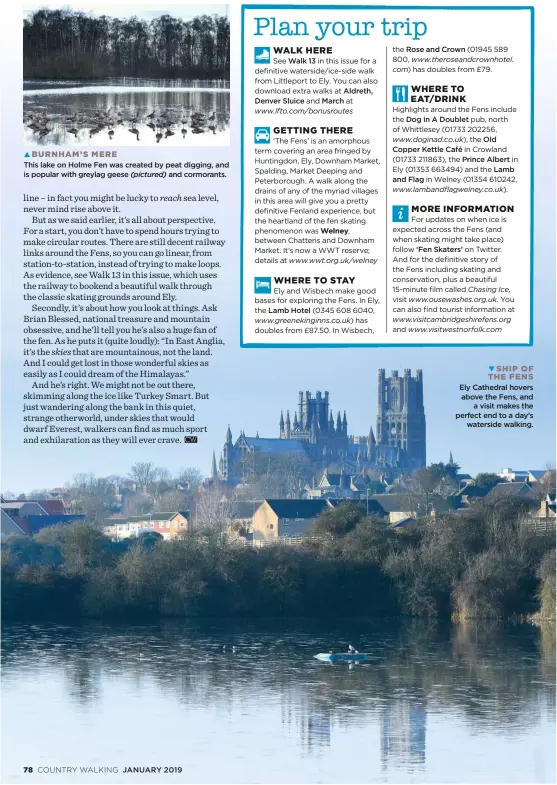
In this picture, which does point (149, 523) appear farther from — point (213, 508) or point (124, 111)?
point (124, 111)

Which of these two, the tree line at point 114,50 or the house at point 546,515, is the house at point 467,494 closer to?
the house at point 546,515

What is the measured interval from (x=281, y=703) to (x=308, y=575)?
14.4 metres

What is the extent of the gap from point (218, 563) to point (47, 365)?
19235 millimetres

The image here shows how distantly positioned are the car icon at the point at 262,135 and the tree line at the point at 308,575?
19.1 metres

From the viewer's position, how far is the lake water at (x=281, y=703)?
13.6m

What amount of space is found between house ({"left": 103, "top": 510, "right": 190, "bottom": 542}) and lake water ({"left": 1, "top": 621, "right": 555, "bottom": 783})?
2199 cm

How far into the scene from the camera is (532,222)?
13172 millimetres

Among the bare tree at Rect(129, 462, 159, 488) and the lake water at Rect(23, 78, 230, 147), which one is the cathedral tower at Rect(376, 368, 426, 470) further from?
the lake water at Rect(23, 78, 230, 147)

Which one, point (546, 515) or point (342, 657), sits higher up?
point (546, 515)

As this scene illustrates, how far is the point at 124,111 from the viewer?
1407cm

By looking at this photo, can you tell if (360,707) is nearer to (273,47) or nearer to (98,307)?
(98,307)

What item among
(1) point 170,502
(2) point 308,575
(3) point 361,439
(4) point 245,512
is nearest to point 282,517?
(4) point 245,512

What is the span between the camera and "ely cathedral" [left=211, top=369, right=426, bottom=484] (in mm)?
98000

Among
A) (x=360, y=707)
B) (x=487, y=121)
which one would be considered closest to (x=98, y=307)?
(x=487, y=121)
